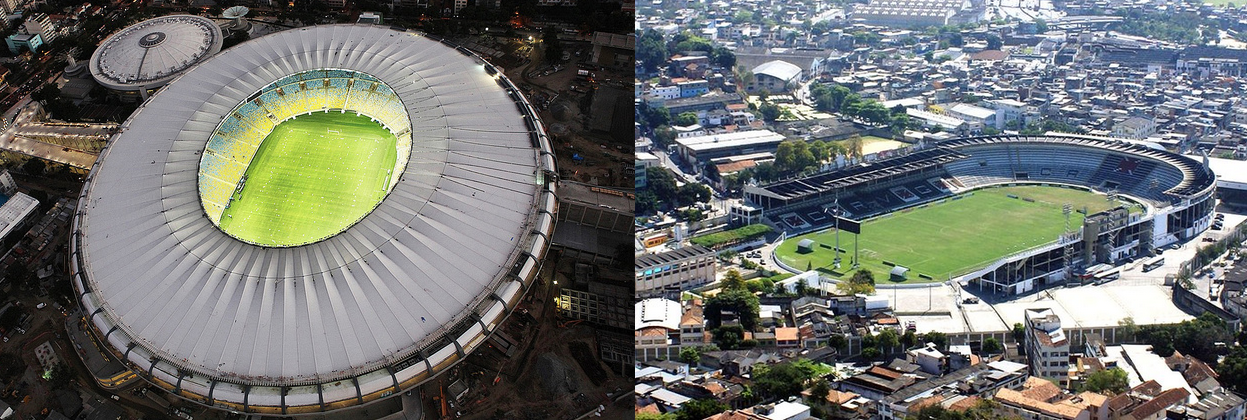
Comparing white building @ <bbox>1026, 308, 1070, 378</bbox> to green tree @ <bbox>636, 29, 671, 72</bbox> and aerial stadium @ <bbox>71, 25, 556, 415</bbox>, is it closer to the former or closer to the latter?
aerial stadium @ <bbox>71, 25, 556, 415</bbox>

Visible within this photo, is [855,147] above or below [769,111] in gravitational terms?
below

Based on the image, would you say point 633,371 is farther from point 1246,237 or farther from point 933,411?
point 1246,237

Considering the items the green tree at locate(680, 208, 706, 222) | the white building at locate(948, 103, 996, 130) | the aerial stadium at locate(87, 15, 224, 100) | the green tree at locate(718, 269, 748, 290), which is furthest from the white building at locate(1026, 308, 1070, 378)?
the aerial stadium at locate(87, 15, 224, 100)

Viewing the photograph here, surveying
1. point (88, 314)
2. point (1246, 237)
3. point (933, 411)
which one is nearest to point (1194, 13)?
point (1246, 237)

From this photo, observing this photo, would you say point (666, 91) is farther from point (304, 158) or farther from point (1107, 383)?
point (1107, 383)

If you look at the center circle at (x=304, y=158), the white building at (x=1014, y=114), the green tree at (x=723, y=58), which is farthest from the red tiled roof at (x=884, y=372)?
the green tree at (x=723, y=58)

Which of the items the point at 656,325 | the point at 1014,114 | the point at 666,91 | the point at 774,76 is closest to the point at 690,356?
the point at 656,325

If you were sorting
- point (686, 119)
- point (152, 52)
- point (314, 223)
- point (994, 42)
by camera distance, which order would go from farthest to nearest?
point (994, 42), point (686, 119), point (152, 52), point (314, 223)
